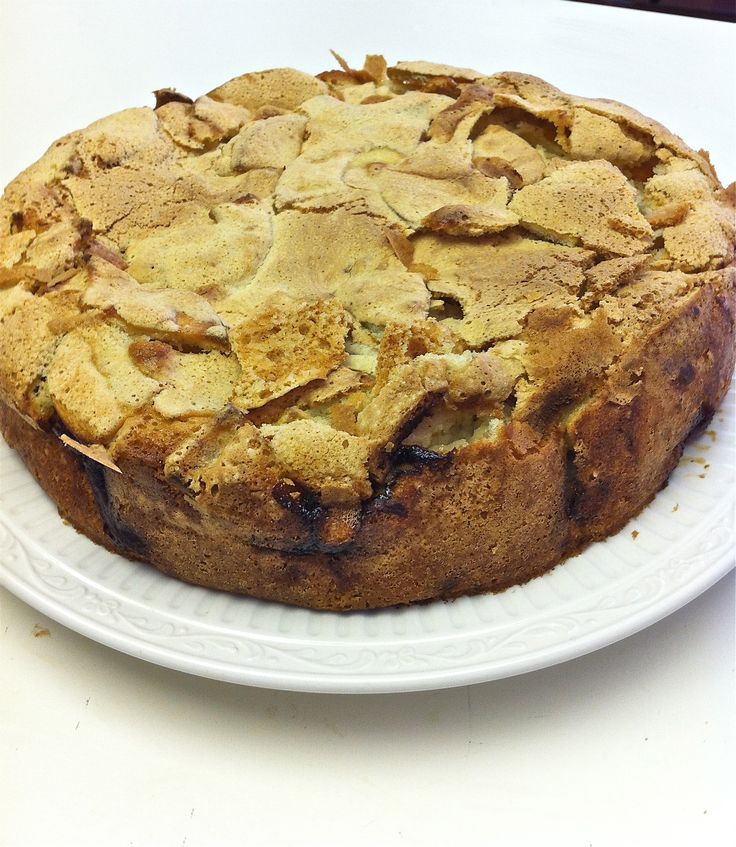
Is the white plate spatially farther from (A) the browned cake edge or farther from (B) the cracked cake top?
(B) the cracked cake top

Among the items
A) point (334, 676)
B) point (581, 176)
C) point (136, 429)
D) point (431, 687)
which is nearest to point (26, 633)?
point (136, 429)

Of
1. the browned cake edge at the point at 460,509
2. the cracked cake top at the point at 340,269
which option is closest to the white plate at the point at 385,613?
the browned cake edge at the point at 460,509

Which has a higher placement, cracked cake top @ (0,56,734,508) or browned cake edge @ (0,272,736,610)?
cracked cake top @ (0,56,734,508)

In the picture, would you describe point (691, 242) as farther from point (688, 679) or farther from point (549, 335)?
point (688, 679)

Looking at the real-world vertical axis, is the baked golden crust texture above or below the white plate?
above

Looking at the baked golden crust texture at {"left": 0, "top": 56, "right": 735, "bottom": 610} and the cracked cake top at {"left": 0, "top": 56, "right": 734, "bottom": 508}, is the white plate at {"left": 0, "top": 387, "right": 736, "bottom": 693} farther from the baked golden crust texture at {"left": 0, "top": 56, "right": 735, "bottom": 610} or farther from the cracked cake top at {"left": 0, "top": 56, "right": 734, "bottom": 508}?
the cracked cake top at {"left": 0, "top": 56, "right": 734, "bottom": 508}

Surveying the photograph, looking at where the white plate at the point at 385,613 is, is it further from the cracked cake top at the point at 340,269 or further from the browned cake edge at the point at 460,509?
the cracked cake top at the point at 340,269

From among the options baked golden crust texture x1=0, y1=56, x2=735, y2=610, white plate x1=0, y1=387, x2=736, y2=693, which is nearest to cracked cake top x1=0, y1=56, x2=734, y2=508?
baked golden crust texture x1=0, y1=56, x2=735, y2=610
